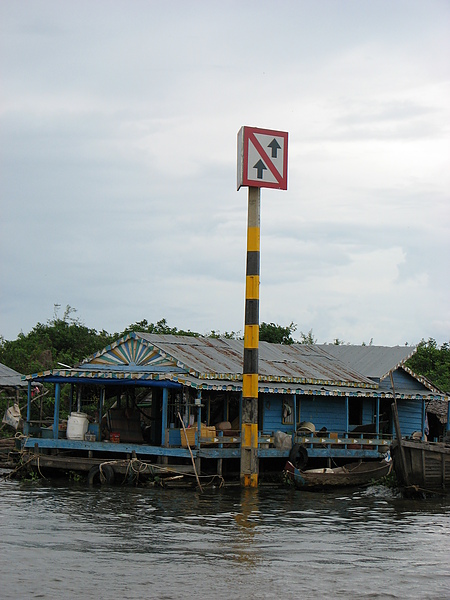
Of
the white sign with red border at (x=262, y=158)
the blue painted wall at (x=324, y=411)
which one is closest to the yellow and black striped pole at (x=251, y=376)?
the white sign with red border at (x=262, y=158)

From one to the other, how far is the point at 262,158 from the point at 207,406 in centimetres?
803

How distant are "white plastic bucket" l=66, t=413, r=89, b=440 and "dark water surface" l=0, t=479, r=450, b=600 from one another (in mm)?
3900

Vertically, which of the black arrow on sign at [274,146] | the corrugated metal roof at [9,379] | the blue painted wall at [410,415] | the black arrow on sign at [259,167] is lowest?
the blue painted wall at [410,415]

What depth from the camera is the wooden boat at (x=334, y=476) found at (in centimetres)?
2338

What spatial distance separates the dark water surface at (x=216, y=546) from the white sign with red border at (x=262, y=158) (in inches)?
330

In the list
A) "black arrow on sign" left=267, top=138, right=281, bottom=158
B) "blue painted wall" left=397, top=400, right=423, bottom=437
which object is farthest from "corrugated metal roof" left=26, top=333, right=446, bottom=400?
"black arrow on sign" left=267, top=138, right=281, bottom=158

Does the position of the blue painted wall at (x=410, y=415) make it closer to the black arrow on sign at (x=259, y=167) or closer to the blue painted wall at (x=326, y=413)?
the blue painted wall at (x=326, y=413)

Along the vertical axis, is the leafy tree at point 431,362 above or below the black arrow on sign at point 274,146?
below

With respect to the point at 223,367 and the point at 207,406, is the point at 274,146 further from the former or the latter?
the point at 207,406

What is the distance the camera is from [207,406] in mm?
26297

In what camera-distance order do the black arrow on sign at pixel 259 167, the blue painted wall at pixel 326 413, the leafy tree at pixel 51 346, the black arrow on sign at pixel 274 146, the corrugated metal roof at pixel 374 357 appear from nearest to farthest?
→ 1. the black arrow on sign at pixel 259 167
2. the black arrow on sign at pixel 274 146
3. the blue painted wall at pixel 326 413
4. the corrugated metal roof at pixel 374 357
5. the leafy tree at pixel 51 346

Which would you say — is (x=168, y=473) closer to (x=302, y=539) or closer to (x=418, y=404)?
(x=302, y=539)

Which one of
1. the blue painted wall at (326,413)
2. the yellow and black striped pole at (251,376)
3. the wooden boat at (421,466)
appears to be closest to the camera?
the wooden boat at (421,466)

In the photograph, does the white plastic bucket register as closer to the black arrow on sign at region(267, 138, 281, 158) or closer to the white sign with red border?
the white sign with red border
